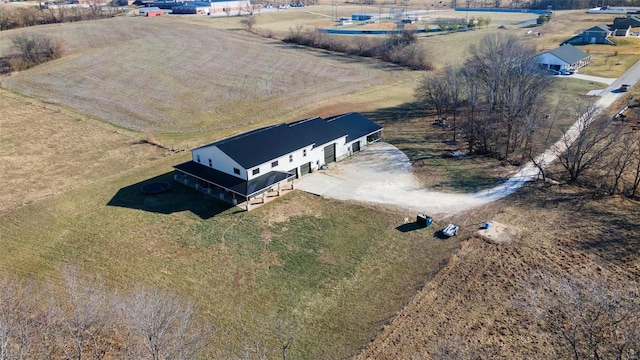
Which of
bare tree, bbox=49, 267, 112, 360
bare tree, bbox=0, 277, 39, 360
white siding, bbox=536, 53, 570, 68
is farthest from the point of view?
white siding, bbox=536, 53, 570, 68

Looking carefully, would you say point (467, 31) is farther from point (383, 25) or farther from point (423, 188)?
point (423, 188)

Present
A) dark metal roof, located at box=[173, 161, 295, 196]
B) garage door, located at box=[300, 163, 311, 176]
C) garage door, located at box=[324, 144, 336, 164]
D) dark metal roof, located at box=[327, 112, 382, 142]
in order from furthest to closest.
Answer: dark metal roof, located at box=[327, 112, 382, 142] → garage door, located at box=[324, 144, 336, 164] → garage door, located at box=[300, 163, 311, 176] → dark metal roof, located at box=[173, 161, 295, 196]

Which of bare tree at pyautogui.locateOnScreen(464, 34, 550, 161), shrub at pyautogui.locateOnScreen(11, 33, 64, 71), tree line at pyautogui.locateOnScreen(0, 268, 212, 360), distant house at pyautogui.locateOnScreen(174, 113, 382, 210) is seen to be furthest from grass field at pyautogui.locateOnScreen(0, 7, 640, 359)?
shrub at pyautogui.locateOnScreen(11, 33, 64, 71)

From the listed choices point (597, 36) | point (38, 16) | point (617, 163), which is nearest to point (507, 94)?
point (617, 163)

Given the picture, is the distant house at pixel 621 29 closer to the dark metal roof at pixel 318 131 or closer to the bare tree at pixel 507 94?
the bare tree at pixel 507 94

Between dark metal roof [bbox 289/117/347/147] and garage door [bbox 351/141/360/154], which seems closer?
dark metal roof [bbox 289/117/347/147]

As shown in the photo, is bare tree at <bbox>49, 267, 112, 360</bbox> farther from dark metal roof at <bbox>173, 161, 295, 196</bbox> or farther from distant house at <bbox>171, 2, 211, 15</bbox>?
distant house at <bbox>171, 2, 211, 15</bbox>

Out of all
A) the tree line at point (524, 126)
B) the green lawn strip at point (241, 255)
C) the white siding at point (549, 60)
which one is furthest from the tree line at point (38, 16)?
the white siding at point (549, 60)

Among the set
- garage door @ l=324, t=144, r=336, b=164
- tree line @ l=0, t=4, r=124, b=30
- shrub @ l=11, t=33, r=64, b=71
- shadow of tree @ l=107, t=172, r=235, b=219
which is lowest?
shadow of tree @ l=107, t=172, r=235, b=219
